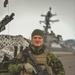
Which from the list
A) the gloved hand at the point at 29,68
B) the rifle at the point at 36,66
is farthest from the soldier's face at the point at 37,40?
the gloved hand at the point at 29,68

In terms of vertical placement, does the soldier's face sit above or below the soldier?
above

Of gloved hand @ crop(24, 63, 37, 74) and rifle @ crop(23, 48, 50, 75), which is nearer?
gloved hand @ crop(24, 63, 37, 74)

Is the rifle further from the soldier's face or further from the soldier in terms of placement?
the soldier's face

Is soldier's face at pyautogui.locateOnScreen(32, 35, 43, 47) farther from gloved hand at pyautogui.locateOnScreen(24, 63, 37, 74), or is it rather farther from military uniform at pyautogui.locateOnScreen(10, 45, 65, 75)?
gloved hand at pyautogui.locateOnScreen(24, 63, 37, 74)

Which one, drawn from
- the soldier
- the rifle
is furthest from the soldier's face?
the rifle

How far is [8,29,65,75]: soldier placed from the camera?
379 centimetres

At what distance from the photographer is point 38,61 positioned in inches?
153

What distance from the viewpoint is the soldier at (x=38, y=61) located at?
12.4ft

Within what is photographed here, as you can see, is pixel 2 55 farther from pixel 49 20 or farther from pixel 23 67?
pixel 49 20

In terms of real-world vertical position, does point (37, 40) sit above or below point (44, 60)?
above

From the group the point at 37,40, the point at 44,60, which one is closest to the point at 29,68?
the point at 44,60

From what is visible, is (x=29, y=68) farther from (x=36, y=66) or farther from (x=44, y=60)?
(x=44, y=60)

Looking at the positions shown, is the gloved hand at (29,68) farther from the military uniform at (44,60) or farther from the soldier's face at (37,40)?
the soldier's face at (37,40)

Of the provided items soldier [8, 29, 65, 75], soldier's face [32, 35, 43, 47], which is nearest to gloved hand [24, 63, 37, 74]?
soldier [8, 29, 65, 75]
